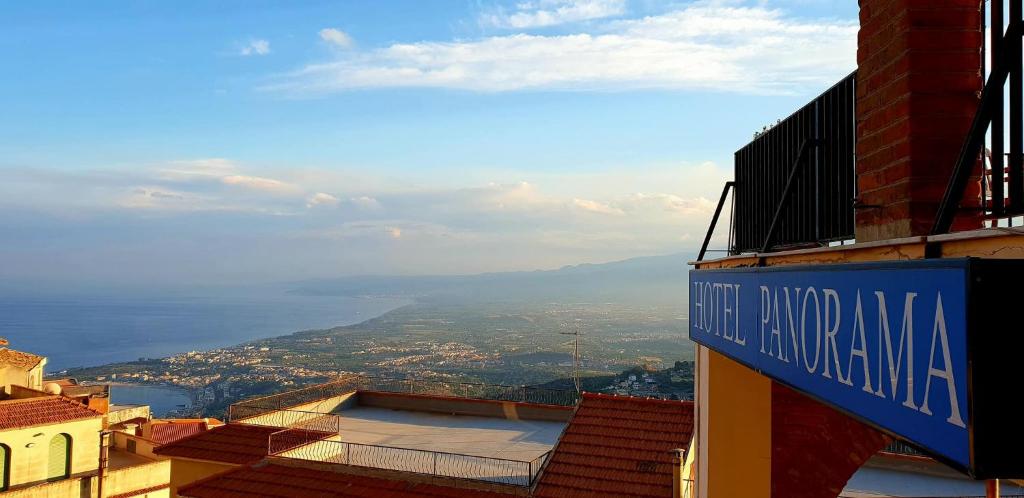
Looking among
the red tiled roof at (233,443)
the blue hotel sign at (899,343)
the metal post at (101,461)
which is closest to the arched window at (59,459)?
the metal post at (101,461)

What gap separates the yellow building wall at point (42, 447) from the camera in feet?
72.7

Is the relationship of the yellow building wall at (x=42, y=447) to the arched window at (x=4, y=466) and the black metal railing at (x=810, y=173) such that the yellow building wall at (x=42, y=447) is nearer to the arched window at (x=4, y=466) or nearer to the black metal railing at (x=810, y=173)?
the arched window at (x=4, y=466)

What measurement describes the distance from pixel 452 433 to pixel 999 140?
15.1m

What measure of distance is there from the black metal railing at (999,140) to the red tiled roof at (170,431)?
30.7 m

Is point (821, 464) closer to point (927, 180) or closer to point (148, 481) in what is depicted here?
point (927, 180)

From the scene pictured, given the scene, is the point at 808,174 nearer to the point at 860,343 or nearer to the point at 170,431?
the point at 860,343

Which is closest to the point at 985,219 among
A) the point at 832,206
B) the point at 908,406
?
the point at 908,406

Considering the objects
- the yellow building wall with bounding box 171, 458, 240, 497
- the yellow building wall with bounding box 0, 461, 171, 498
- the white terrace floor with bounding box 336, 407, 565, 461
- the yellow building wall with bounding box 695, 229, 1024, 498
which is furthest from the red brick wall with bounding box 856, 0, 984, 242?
the yellow building wall with bounding box 0, 461, 171, 498

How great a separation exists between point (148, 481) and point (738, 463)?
25.4 metres

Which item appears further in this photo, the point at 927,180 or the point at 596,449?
the point at 596,449

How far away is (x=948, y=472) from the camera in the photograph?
10625 mm

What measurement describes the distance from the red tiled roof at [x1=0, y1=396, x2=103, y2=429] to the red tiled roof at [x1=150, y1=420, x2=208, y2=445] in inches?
169

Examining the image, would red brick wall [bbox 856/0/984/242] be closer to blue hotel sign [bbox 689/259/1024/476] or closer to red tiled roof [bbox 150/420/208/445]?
blue hotel sign [bbox 689/259/1024/476]

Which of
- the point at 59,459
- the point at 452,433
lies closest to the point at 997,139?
the point at 452,433
